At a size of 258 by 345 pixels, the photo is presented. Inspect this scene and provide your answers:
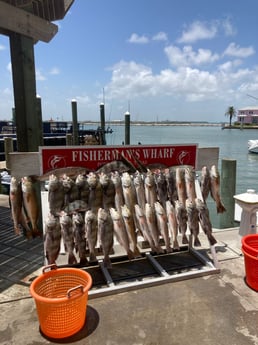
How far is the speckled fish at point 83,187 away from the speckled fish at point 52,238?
411 mm

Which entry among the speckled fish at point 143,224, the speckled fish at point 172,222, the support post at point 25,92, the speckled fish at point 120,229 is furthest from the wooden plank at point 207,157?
the support post at point 25,92

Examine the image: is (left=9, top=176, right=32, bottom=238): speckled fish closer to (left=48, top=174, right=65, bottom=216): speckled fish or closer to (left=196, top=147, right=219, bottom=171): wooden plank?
(left=48, top=174, right=65, bottom=216): speckled fish

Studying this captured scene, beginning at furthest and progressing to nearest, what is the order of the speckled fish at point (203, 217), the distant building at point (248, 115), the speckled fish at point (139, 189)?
the distant building at point (248, 115)
the speckled fish at point (203, 217)
the speckled fish at point (139, 189)

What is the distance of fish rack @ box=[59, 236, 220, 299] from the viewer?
3.36 metres

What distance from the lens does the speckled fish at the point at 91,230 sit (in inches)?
122

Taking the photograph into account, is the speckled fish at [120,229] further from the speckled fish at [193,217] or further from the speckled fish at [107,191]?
the speckled fish at [193,217]

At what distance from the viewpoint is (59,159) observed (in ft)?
11.3

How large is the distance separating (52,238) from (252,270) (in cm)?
240

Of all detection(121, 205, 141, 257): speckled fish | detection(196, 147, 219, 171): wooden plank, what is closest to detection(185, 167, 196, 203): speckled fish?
detection(196, 147, 219, 171): wooden plank

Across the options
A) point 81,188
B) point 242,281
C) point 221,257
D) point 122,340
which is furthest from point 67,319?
point 221,257

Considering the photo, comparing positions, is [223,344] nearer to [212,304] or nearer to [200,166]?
[212,304]

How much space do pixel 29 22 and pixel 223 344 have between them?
4576mm

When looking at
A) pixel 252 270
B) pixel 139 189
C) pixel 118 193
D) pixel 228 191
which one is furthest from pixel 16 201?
pixel 228 191

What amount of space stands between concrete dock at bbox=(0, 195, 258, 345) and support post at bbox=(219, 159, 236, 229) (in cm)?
184
